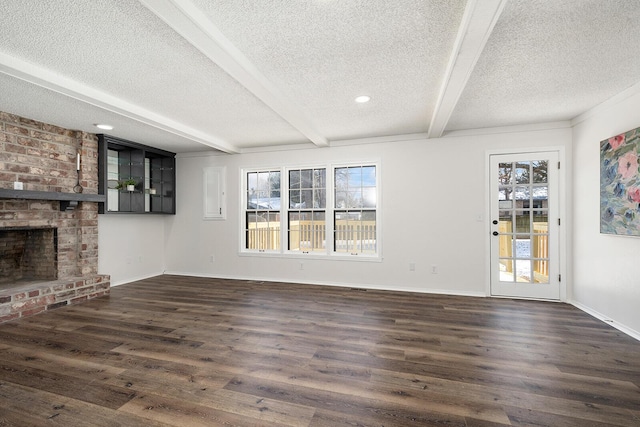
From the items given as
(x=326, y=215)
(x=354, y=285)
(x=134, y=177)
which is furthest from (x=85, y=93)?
(x=354, y=285)

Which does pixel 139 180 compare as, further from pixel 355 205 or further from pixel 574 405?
pixel 574 405

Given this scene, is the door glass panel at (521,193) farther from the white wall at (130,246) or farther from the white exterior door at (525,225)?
the white wall at (130,246)

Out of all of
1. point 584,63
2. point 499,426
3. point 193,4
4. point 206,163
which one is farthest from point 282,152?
point 499,426

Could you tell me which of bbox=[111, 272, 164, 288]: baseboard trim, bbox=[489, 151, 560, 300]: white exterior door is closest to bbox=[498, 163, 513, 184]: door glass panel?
bbox=[489, 151, 560, 300]: white exterior door

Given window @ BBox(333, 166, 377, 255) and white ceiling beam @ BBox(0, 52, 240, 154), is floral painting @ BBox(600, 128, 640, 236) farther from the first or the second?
white ceiling beam @ BBox(0, 52, 240, 154)

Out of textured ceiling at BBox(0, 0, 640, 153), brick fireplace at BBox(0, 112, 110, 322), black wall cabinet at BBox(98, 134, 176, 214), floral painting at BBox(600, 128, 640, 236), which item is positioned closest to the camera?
textured ceiling at BBox(0, 0, 640, 153)

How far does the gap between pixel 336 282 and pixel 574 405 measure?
3.38 meters

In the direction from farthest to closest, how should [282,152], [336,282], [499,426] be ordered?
[282,152]
[336,282]
[499,426]

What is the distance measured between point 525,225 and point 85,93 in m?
5.36

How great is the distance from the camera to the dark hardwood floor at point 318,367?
5.80ft

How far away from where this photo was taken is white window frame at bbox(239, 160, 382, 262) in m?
4.80

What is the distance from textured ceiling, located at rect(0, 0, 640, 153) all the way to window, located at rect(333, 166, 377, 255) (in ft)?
4.09

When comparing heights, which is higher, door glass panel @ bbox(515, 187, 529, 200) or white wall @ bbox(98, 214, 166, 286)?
door glass panel @ bbox(515, 187, 529, 200)

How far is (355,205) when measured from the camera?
5004 mm
